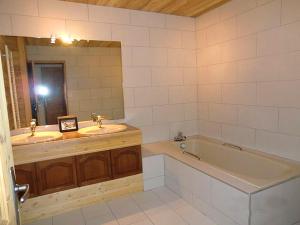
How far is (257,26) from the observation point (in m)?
2.26

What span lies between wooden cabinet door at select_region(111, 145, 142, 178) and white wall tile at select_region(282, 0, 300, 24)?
1.96 meters

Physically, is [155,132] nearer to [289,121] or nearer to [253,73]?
[253,73]

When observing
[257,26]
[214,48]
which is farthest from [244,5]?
[214,48]

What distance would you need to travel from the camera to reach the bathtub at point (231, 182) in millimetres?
1606

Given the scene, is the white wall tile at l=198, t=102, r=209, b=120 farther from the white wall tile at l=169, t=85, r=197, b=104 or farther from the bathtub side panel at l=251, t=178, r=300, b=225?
the bathtub side panel at l=251, t=178, r=300, b=225

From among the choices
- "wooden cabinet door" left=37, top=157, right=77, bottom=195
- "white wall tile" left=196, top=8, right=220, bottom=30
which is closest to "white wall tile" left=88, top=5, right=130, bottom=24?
"white wall tile" left=196, top=8, right=220, bottom=30

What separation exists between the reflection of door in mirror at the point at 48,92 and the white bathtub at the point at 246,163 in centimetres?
160

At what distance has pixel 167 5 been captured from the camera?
8.55 ft

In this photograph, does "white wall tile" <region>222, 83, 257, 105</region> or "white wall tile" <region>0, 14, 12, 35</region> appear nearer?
"white wall tile" <region>0, 14, 12, 35</region>

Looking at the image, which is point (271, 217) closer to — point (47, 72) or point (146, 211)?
point (146, 211)

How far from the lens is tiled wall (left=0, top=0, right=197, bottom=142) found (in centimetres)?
225

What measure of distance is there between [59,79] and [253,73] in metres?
2.21

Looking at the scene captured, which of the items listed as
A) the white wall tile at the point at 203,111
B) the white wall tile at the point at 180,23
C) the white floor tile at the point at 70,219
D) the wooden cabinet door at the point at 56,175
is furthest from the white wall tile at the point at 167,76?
the white floor tile at the point at 70,219

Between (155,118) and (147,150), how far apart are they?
506 mm
